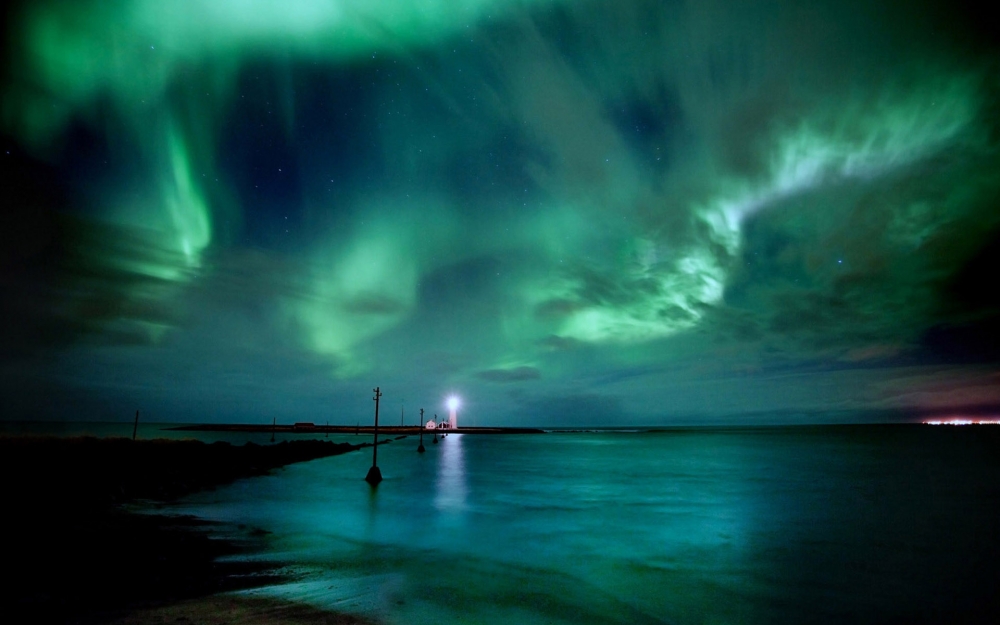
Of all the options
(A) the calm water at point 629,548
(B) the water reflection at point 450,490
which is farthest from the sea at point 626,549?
(B) the water reflection at point 450,490

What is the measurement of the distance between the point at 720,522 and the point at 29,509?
35559 mm

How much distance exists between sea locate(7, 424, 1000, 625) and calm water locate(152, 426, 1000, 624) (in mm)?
107

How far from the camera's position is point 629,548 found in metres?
23.7

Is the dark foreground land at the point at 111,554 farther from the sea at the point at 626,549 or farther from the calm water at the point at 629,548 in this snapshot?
the calm water at the point at 629,548

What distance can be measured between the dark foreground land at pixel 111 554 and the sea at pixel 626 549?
59.8 inches

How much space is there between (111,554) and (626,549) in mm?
20395

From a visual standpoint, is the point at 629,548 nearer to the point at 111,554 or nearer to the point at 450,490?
the point at 111,554

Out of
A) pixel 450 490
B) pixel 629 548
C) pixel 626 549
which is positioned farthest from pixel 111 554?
pixel 450 490

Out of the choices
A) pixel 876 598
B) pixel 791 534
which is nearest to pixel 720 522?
pixel 791 534

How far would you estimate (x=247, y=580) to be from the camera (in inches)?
556

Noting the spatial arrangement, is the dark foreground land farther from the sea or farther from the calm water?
the calm water

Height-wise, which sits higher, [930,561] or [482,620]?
[482,620]

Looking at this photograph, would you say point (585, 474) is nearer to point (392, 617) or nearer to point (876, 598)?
point (876, 598)

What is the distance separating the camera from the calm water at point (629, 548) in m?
15.0
